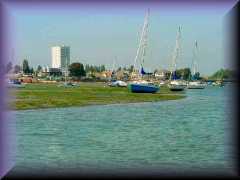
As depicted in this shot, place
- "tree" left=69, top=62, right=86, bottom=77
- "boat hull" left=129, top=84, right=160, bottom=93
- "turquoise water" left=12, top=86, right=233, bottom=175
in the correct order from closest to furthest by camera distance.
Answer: "turquoise water" left=12, top=86, right=233, bottom=175 → "boat hull" left=129, top=84, right=160, bottom=93 → "tree" left=69, top=62, right=86, bottom=77

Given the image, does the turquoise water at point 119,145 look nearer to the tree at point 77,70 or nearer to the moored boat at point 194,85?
the moored boat at point 194,85

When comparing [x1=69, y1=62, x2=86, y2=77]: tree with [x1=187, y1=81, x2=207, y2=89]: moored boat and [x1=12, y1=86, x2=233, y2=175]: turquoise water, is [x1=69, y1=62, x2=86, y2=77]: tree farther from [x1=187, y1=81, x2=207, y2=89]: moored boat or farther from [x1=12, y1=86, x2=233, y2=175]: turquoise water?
[x1=12, y1=86, x2=233, y2=175]: turquoise water

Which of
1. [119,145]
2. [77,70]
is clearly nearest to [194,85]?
[77,70]

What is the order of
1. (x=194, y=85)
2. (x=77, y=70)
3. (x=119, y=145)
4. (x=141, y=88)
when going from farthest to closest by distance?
1. (x=77, y=70)
2. (x=194, y=85)
3. (x=141, y=88)
4. (x=119, y=145)

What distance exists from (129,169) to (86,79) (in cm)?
11560

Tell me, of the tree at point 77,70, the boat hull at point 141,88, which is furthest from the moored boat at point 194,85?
the boat hull at point 141,88

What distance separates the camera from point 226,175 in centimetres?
1113

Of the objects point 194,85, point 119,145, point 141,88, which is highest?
point 119,145

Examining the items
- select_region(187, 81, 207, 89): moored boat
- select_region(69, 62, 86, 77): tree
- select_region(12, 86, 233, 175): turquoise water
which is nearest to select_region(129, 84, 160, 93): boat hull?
select_region(12, 86, 233, 175): turquoise water

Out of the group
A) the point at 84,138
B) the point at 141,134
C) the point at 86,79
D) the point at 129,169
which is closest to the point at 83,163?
the point at 129,169

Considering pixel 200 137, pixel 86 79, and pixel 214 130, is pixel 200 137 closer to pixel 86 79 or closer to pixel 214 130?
pixel 214 130

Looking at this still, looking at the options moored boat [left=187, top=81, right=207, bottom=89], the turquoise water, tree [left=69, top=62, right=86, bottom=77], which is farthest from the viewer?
tree [left=69, top=62, right=86, bottom=77]

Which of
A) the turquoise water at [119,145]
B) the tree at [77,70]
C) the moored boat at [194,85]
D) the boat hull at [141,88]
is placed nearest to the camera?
the turquoise water at [119,145]

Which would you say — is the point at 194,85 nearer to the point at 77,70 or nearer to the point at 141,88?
the point at 77,70
